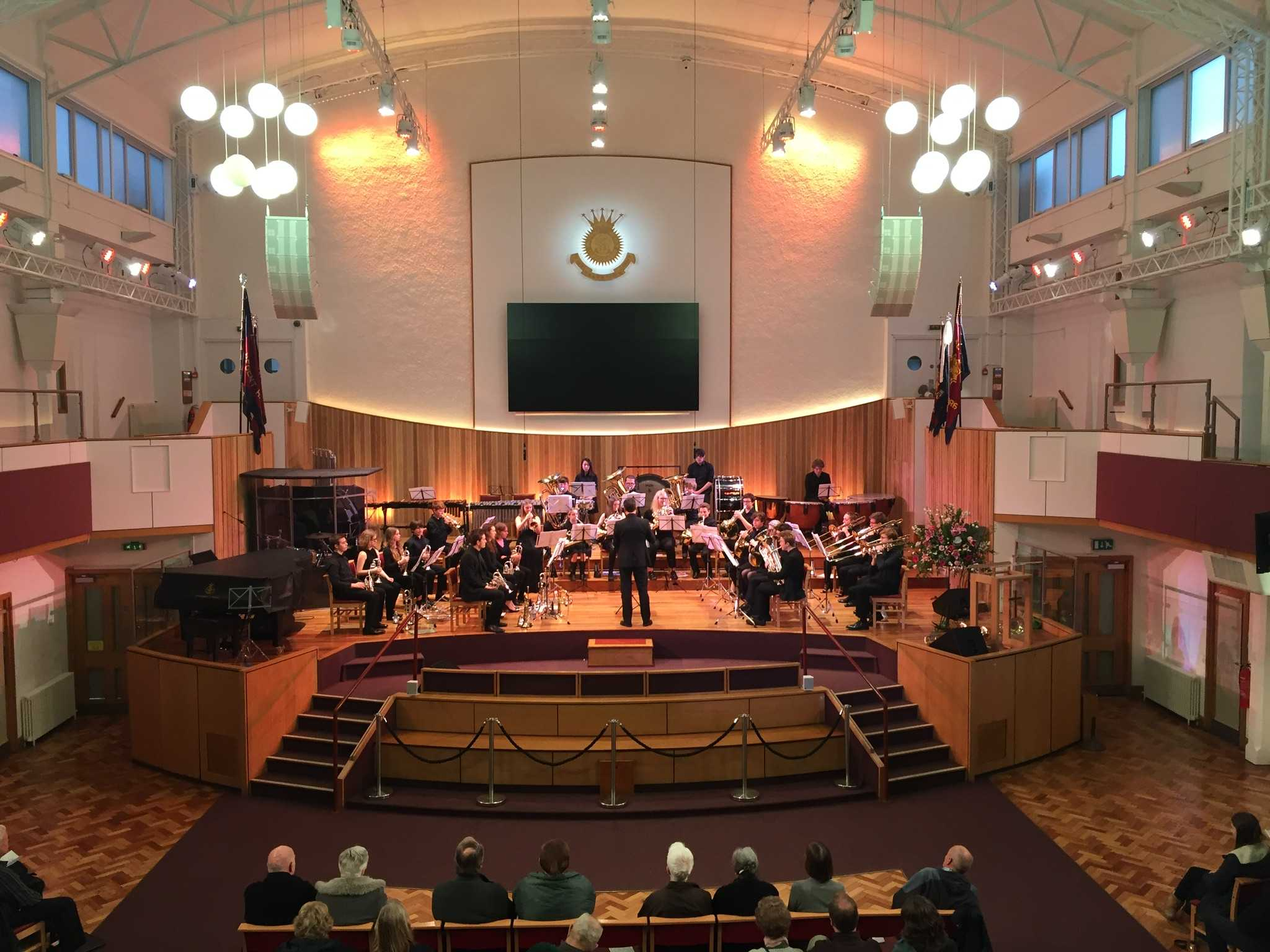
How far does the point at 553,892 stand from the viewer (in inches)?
231

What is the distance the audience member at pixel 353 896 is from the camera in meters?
6.06

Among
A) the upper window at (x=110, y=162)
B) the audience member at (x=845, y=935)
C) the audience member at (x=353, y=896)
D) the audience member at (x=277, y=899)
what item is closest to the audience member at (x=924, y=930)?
the audience member at (x=845, y=935)

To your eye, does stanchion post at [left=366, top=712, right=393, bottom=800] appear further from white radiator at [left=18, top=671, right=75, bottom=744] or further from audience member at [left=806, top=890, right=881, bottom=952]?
audience member at [left=806, top=890, right=881, bottom=952]

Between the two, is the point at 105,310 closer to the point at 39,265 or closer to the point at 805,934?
the point at 39,265

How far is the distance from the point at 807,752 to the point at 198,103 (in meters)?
8.11

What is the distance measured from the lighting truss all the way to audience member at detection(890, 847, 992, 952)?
11.6 meters

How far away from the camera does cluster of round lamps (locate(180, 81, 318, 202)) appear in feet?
28.5

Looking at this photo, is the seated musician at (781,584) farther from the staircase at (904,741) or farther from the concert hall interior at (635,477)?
the staircase at (904,741)

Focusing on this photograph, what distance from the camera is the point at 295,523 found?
14.6m

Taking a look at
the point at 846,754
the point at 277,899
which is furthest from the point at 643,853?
the point at 277,899

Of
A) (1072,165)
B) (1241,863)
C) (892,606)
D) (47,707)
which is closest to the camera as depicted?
(1241,863)

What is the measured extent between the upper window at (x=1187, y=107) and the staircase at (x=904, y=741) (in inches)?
291

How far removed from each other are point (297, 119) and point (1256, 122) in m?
9.52

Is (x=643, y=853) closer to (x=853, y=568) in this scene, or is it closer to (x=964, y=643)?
(x=964, y=643)
